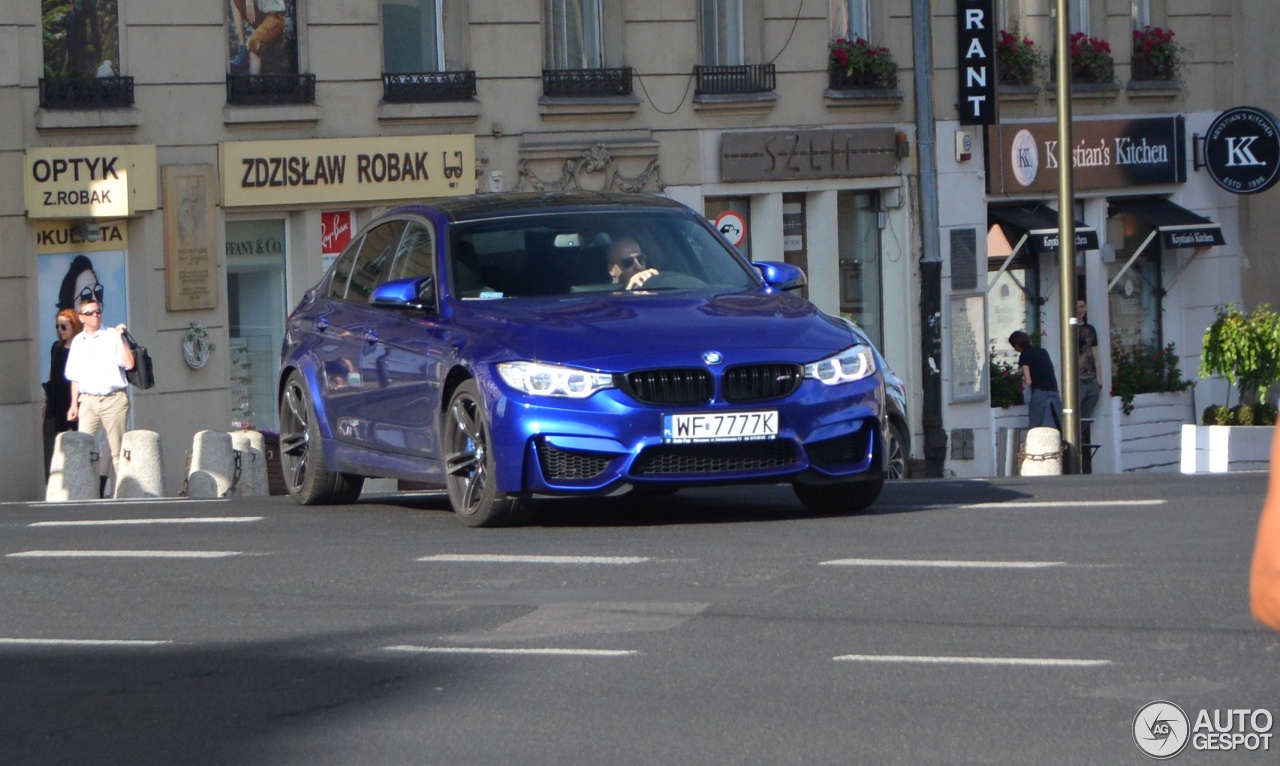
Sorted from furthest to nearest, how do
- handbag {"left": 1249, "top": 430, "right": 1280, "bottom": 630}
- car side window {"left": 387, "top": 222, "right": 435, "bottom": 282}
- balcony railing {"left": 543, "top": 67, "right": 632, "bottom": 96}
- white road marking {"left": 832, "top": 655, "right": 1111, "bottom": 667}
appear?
balcony railing {"left": 543, "top": 67, "right": 632, "bottom": 96}
car side window {"left": 387, "top": 222, "right": 435, "bottom": 282}
white road marking {"left": 832, "top": 655, "right": 1111, "bottom": 667}
handbag {"left": 1249, "top": 430, "right": 1280, "bottom": 630}

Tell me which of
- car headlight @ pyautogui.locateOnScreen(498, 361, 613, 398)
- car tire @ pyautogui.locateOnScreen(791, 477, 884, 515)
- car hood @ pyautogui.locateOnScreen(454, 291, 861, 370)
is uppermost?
car hood @ pyautogui.locateOnScreen(454, 291, 861, 370)

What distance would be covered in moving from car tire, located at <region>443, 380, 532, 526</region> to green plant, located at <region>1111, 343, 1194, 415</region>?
21248 millimetres

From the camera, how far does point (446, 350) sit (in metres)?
10.8

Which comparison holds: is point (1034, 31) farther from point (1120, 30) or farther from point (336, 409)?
A: point (336, 409)

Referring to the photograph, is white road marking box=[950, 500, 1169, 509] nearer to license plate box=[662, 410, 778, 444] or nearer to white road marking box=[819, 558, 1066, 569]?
license plate box=[662, 410, 778, 444]

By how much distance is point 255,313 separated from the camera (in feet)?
81.1

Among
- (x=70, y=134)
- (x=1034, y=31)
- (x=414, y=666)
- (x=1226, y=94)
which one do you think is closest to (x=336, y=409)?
(x=414, y=666)

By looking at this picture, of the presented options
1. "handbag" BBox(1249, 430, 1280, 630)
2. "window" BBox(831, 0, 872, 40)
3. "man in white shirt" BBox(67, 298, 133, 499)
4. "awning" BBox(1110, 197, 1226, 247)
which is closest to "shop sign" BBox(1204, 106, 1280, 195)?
"awning" BBox(1110, 197, 1226, 247)

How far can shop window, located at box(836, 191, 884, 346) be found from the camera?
94.8ft

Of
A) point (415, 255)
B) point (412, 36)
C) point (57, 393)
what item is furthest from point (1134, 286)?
point (415, 255)

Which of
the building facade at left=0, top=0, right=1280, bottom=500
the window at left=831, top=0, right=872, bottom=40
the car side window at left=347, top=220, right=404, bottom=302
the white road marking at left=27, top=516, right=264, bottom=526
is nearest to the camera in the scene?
the white road marking at left=27, top=516, right=264, bottom=526

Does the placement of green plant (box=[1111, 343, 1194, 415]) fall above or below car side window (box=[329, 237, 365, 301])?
below

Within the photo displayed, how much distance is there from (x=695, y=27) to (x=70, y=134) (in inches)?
313

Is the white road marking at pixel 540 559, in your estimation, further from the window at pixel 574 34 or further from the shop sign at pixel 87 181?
the window at pixel 574 34
